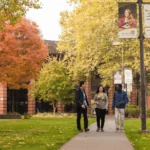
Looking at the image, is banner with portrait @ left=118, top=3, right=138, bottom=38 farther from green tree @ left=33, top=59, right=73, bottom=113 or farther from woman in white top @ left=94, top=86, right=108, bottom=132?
green tree @ left=33, top=59, right=73, bottom=113

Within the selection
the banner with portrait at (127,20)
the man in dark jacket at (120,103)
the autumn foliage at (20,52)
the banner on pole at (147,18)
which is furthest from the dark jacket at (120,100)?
the autumn foliage at (20,52)

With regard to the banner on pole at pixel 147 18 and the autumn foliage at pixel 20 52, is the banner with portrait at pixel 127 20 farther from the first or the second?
the autumn foliage at pixel 20 52

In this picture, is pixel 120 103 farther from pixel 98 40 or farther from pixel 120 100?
pixel 98 40

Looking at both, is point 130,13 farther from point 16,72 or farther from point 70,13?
point 70,13

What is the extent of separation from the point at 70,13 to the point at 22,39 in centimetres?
814

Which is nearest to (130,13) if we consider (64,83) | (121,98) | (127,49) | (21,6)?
(121,98)

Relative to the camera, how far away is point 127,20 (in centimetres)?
1579

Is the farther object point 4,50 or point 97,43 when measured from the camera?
point 97,43

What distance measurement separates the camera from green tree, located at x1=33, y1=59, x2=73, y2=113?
45.1 metres

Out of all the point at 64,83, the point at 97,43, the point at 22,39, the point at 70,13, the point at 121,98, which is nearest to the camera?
the point at 121,98

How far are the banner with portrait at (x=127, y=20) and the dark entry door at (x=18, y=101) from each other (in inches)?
1671

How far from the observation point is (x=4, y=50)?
3141 cm

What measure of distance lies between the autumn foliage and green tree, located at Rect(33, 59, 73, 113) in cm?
819

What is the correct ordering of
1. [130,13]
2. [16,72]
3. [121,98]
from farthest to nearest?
[16,72] → [121,98] → [130,13]
